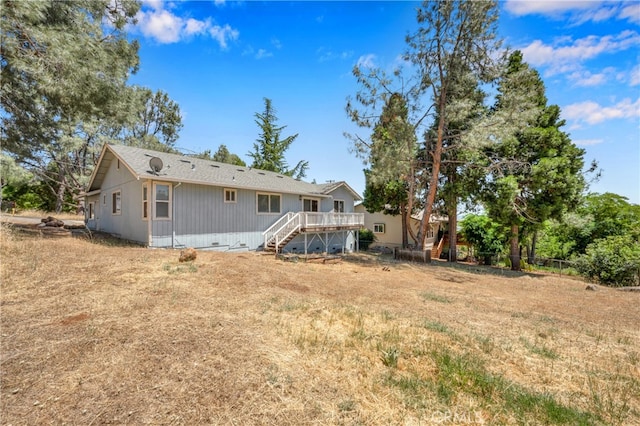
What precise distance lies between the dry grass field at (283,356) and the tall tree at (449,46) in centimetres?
1324

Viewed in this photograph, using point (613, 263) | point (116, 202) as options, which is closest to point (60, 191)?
point (116, 202)

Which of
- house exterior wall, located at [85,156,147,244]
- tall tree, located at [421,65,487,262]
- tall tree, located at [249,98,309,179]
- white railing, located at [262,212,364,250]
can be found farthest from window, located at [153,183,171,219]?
tall tree, located at [249,98,309,179]

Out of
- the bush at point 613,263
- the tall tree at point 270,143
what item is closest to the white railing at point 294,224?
the bush at point 613,263

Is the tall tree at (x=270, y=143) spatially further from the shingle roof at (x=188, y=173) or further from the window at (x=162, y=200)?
the window at (x=162, y=200)

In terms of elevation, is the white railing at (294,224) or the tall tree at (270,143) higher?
the tall tree at (270,143)

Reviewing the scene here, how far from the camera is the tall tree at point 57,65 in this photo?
8.62m

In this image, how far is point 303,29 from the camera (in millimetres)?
10883

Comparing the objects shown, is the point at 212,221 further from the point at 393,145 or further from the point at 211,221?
the point at 393,145

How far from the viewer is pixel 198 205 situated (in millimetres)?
12820

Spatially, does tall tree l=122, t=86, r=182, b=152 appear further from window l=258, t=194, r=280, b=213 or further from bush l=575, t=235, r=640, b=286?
bush l=575, t=235, r=640, b=286

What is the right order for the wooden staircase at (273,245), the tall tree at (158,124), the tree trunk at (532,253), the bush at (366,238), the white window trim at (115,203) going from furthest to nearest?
the tall tree at (158,124) → the bush at (366,238) → the tree trunk at (532,253) → the wooden staircase at (273,245) → the white window trim at (115,203)

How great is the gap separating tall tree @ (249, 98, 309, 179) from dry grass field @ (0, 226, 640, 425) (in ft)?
91.0

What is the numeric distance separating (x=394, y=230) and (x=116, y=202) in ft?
70.7

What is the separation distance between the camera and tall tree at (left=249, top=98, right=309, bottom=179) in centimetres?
3378
